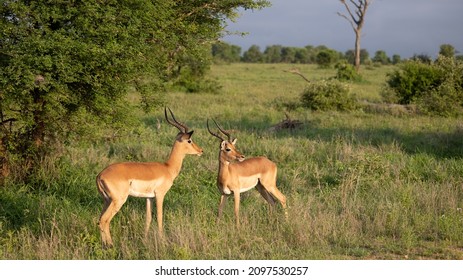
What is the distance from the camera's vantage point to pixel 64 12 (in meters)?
8.35

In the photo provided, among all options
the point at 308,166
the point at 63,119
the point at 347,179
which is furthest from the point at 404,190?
the point at 63,119

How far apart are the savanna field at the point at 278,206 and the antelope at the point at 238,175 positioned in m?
0.23

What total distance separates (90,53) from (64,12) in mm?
791

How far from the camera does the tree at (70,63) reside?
7941 millimetres

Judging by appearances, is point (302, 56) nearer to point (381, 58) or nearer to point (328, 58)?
point (381, 58)

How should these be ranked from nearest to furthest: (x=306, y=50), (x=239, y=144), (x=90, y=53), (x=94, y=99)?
(x=90, y=53) < (x=94, y=99) < (x=239, y=144) < (x=306, y=50)

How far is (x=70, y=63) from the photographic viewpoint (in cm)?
816

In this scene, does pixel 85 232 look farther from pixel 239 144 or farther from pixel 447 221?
pixel 239 144

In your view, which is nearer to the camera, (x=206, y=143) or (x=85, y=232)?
(x=85, y=232)

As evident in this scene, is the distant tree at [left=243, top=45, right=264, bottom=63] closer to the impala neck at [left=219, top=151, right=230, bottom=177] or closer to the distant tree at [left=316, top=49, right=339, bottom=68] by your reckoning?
the distant tree at [left=316, top=49, right=339, bottom=68]

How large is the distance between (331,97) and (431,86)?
3.97 m

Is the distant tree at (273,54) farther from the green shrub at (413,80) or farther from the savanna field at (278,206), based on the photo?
the savanna field at (278,206)

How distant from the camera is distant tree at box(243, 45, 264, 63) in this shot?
7906 centimetres

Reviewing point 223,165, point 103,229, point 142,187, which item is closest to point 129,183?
point 142,187
